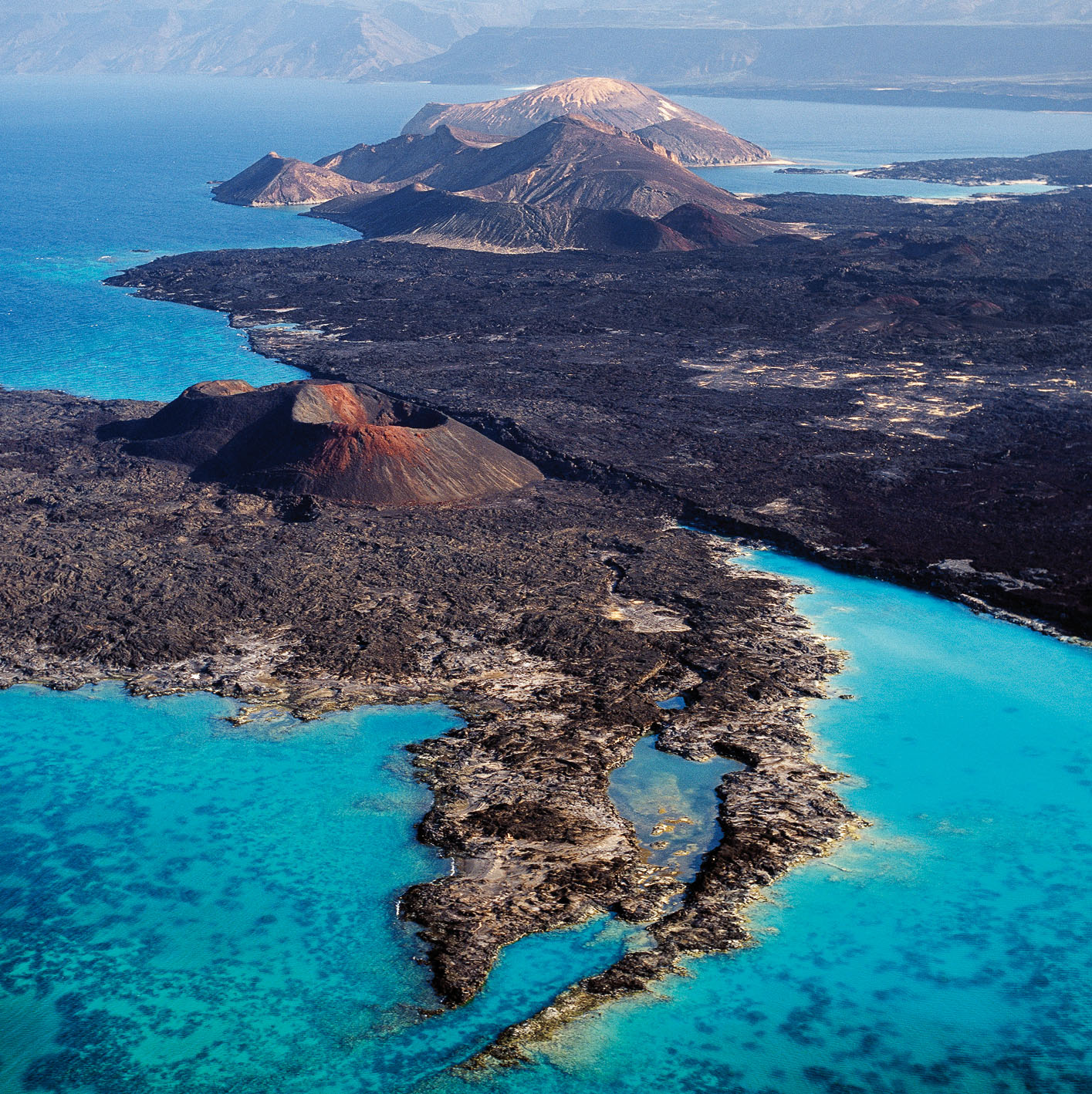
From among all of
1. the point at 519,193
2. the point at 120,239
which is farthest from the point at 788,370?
the point at 120,239

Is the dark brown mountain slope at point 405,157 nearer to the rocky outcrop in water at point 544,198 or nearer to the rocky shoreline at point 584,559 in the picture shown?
the rocky outcrop in water at point 544,198

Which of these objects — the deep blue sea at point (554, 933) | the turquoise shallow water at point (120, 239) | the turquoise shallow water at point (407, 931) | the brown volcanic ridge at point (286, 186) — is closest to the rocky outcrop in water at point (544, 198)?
the brown volcanic ridge at point (286, 186)

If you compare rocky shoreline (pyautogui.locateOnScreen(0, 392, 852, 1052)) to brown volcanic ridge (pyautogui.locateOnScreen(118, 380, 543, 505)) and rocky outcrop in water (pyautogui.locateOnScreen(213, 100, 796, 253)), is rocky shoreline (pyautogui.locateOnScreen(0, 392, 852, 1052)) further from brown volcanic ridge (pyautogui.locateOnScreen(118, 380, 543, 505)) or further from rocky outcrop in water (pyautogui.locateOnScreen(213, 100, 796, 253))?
rocky outcrop in water (pyautogui.locateOnScreen(213, 100, 796, 253))

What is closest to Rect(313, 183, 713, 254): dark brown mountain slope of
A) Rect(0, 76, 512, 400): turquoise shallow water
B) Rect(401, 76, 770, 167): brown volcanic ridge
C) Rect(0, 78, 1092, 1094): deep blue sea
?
Rect(0, 76, 512, 400): turquoise shallow water

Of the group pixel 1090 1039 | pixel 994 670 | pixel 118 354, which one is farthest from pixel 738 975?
pixel 118 354

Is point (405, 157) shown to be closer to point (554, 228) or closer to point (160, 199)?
point (160, 199)

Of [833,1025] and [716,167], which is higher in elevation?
[716,167]

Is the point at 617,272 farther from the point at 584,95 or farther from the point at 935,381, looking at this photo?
the point at 584,95
